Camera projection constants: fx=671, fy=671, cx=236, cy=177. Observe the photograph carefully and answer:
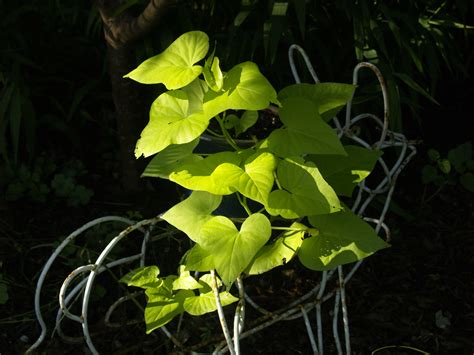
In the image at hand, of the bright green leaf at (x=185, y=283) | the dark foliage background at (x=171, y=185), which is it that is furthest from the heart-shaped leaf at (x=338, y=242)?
the dark foliage background at (x=171, y=185)

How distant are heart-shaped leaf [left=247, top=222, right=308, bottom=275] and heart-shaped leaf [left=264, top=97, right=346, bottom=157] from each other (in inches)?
6.5

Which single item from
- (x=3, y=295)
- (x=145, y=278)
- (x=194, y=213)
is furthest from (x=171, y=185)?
(x=194, y=213)

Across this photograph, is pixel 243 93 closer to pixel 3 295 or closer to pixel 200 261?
pixel 200 261

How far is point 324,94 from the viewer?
1.19 m

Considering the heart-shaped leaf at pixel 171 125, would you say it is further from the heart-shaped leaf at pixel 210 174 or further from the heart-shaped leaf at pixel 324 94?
the heart-shaped leaf at pixel 324 94

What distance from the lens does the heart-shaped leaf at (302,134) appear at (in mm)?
1088

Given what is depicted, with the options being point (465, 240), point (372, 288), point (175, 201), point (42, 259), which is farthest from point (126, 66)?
point (465, 240)

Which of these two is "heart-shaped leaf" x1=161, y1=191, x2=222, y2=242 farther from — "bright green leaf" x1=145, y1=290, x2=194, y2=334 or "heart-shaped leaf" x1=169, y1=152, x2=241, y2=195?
"bright green leaf" x1=145, y1=290, x2=194, y2=334

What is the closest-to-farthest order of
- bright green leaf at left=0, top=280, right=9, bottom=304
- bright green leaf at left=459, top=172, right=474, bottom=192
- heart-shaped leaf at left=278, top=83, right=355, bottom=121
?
heart-shaped leaf at left=278, top=83, right=355, bottom=121 → bright green leaf at left=0, top=280, right=9, bottom=304 → bright green leaf at left=459, top=172, right=474, bottom=192

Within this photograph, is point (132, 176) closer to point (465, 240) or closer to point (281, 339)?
point (281, 339)

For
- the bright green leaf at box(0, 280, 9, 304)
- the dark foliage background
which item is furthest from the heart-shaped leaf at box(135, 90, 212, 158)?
the bright green leaf at box(0, 280, 9, 304)

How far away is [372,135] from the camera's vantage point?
83.0 inches

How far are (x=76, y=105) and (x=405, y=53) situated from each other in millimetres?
937

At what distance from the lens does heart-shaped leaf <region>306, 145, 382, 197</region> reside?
1.21 m
